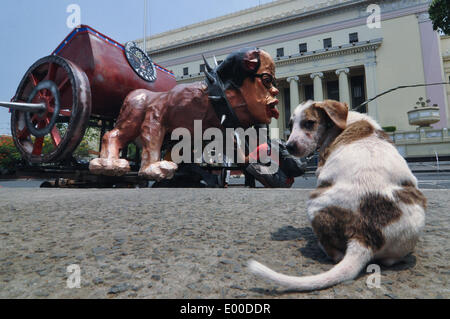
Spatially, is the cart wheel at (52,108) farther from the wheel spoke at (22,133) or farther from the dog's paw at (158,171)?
the dog's paw at (158,171)

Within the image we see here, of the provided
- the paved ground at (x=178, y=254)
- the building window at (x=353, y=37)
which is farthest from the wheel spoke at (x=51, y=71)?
the building window at (x=353, y=37)

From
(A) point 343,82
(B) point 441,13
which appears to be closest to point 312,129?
(B) point 441,13

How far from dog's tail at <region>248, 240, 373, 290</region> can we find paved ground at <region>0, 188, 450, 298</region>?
0.03 m

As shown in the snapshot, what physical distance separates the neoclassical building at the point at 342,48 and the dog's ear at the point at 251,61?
1524 centimetres

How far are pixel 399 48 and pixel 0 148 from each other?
2978 cm

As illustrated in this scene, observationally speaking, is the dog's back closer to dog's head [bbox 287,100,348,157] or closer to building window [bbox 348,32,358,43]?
dog's head [bbox 287,100,348,157]

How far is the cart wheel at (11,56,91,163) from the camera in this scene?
4402 millimetres

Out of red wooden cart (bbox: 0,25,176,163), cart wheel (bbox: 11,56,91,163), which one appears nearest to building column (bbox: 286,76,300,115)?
red wooden cart (bbox: 0,25,176,163)

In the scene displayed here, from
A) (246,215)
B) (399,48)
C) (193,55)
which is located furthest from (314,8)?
(246,215)

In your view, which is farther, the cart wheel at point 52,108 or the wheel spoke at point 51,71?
the wheel spoke at point 51,71

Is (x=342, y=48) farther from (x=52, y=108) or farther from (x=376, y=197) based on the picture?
(x=376, y=197)

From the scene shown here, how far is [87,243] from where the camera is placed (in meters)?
1.44

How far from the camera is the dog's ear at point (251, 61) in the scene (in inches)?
155

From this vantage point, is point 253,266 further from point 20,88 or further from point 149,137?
point 20,88
